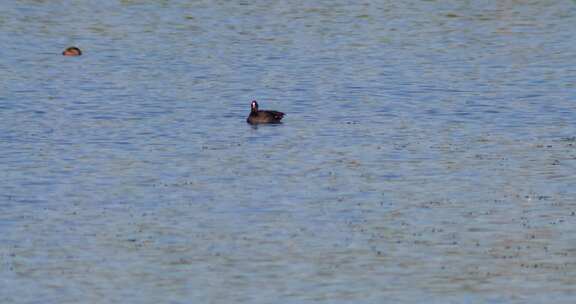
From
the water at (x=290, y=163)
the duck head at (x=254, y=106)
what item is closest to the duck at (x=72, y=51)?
the water at (x=290, y=163)

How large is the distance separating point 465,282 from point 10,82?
2382cm

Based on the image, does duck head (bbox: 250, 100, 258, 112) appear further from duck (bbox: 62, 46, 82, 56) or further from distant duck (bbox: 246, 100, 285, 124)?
duck (bbox: 62, 46, 82, 56)

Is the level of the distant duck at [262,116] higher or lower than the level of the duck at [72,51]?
higher

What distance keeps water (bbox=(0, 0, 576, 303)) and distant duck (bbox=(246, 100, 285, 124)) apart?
289mm

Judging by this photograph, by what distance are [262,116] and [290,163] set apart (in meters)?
5.01

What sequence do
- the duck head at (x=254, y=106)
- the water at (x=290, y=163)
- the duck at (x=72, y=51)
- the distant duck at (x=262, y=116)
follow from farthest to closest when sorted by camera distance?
the duck at (x=72, y=51)
the duck head at (x=254, y=106)
the distant duck at (x=262, y=116)
the water at (x=290, y=163)

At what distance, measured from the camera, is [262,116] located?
113 feet

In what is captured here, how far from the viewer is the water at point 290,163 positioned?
20.9 meters

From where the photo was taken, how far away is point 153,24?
55406 millimetres

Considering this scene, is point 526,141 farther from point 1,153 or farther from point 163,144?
point 1,153

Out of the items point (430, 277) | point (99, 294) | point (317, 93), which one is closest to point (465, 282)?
point (430, 277)

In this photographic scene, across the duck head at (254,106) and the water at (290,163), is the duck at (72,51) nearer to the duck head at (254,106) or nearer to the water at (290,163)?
the water at (290,163)

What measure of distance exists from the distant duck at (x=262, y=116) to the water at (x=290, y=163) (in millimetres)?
289

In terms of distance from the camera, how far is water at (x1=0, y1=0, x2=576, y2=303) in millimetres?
20859
